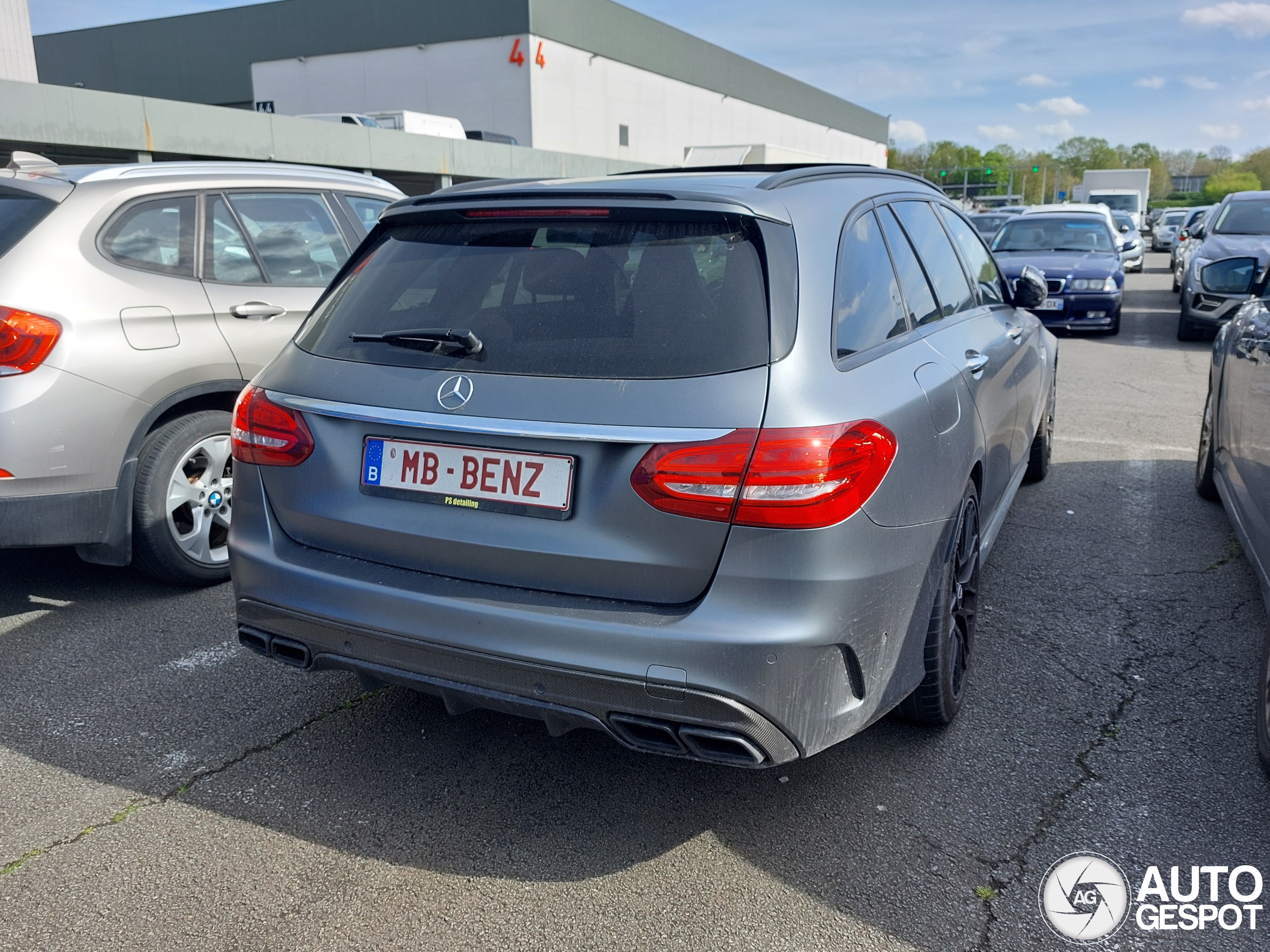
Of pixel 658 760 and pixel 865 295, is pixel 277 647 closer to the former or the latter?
pixel 658 760

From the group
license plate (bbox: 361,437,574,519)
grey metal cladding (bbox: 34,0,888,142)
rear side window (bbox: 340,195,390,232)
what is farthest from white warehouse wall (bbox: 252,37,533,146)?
license plate (bbox: 361,437,574,519)

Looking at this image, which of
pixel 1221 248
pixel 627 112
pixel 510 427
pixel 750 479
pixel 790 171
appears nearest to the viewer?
pixel 750 479

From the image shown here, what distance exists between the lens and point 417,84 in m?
45.9

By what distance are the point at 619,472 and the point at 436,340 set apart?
66 centimetres

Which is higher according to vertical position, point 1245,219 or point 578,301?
point 1245,219

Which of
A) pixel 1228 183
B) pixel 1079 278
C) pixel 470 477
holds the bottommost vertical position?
pixel 1079 278

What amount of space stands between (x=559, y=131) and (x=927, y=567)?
4520 cm

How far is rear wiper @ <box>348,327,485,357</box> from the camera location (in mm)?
2584

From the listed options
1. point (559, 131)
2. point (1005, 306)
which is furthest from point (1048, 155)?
point (1005, 306)

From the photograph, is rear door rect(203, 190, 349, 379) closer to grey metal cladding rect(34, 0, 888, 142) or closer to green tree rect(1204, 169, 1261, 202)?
grey metal cladding rect(34, 0, 888, 142)

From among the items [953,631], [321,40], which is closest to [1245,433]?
[953,631]

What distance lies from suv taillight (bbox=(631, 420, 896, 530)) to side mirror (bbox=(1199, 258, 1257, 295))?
12.0 ft

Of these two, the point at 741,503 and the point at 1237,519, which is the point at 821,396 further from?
the point at 1237,519

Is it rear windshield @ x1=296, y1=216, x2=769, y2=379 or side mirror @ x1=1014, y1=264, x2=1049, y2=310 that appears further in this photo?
side mirror @ x1=1014, y1=264, x2=1049, y2=310
